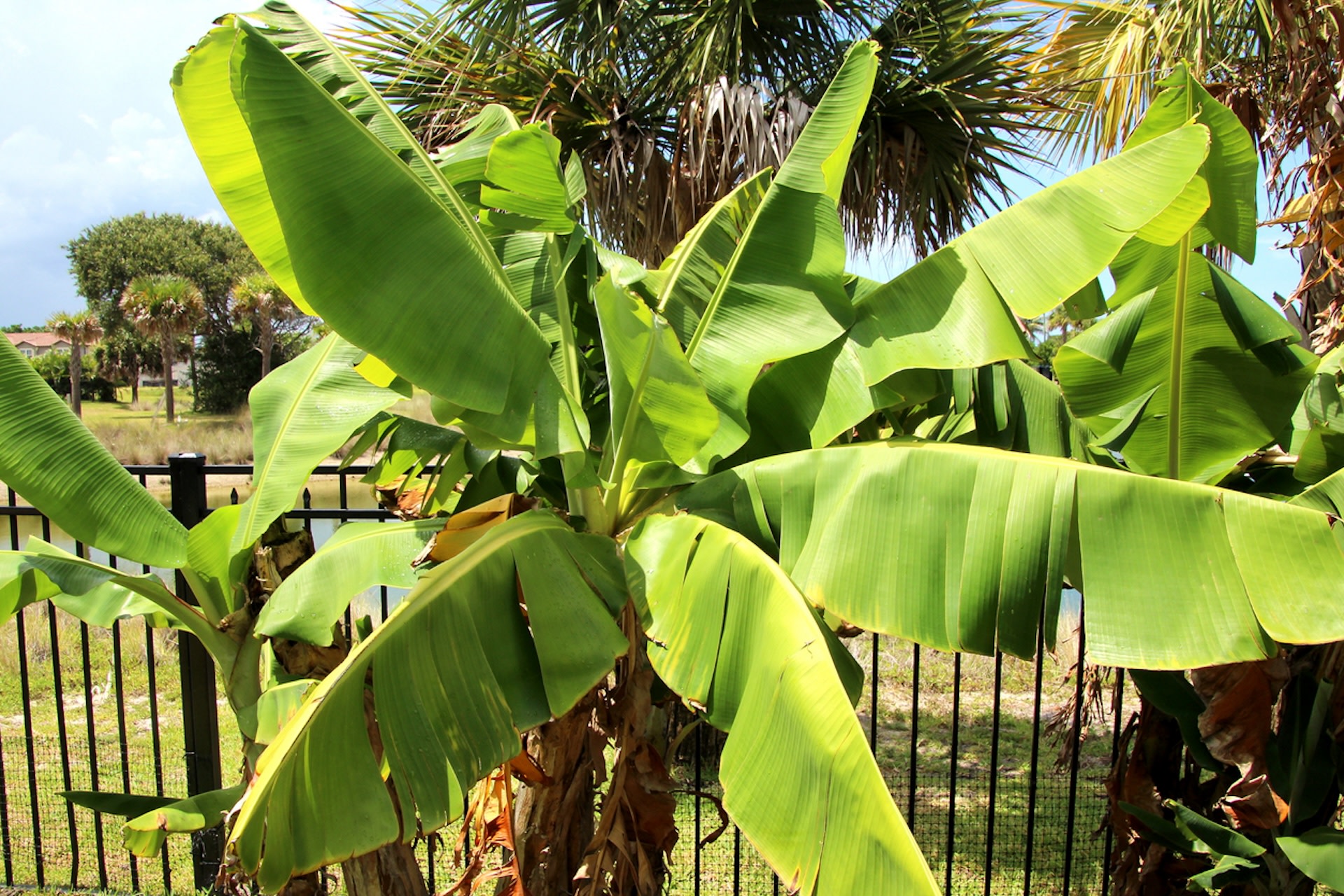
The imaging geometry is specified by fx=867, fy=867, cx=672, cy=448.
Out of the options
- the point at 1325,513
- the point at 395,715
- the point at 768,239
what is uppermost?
the point at 768,239

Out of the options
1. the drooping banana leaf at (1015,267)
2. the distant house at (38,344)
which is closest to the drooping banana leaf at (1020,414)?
the drooping banana leaf at (1015,267)

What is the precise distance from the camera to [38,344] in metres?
64.6

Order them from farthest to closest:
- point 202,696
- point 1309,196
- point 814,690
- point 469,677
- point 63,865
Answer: point 63,865, point 202,696, point 1309,196, point 469,677, point 814,690

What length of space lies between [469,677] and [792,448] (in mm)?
1183

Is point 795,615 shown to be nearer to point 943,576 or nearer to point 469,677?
point 943,576

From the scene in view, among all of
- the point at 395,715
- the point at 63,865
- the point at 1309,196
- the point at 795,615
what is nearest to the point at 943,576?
the point at 795,615

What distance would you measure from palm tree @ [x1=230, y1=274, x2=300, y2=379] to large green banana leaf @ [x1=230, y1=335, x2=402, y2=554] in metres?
35.0

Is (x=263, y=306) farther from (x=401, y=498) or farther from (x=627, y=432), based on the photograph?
(x=627, y=432)

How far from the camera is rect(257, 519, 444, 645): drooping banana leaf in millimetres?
2373

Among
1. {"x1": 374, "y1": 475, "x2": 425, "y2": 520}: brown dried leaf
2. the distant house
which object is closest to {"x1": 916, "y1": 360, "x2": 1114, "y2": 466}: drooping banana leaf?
{"x1": 374, "y1": 475, "x2": 425, "y2": 520}: brown dried leaf

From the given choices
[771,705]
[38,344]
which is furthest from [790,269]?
[38,344]

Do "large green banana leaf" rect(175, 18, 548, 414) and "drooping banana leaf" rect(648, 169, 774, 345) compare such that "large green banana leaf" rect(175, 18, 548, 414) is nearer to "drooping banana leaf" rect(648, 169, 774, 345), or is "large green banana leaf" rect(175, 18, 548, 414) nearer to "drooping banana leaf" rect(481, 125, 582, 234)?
"drooping banana leaf" rect(481, 125, 582, 234)

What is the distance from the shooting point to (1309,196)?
342 cm

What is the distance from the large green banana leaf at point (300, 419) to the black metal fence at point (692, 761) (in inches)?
18.2
